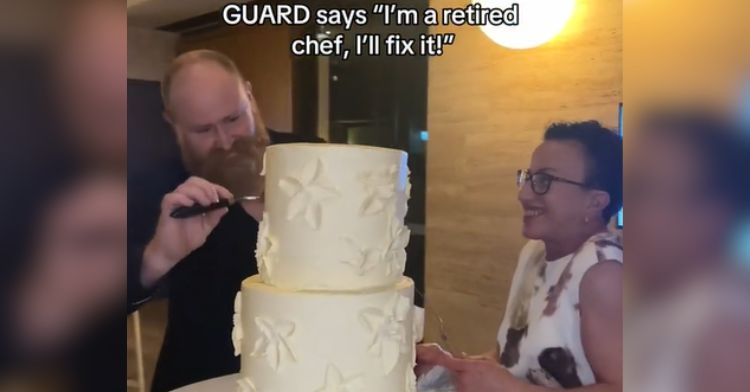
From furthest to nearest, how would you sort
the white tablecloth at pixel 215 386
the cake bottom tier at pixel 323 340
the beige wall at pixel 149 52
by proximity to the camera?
the beige wall at pixel 149 52, the white tablecloth at pixel 215 386, the cake bottom tier at pixel 323 340

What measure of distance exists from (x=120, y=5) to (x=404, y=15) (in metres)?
0.63

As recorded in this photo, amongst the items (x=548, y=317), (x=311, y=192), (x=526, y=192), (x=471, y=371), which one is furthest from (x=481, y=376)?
(x=311, y=192)

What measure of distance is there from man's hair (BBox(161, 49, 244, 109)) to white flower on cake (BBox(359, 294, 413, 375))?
713 millimetres

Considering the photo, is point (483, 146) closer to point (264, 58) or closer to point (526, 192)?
point (526, 192)

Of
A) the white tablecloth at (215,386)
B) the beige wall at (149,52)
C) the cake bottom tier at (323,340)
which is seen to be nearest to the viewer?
the cake bottom tier at (323,340)

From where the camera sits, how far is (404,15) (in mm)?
1460

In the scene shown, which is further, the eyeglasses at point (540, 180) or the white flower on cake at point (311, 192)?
the eyeglasses at point (540, 180)

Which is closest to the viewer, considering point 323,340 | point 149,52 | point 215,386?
point 323,340

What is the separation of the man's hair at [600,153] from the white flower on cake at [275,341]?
77 cm

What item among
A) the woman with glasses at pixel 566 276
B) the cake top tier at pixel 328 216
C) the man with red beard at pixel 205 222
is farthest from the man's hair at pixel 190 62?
the woman with glasses at pixel 566 276

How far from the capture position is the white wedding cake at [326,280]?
0.94 m

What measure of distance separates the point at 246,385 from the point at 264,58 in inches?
28.7

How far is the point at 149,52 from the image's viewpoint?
1.42 m

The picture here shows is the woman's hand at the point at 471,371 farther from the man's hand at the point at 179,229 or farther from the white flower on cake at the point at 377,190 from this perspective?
the white flower on cake at the point at 377,190
